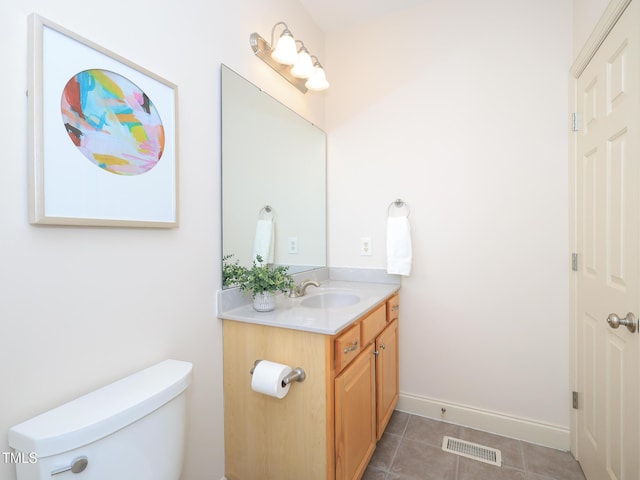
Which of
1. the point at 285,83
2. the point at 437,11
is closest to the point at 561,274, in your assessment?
the point at 437,11

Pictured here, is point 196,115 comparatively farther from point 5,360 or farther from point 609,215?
point 609,215

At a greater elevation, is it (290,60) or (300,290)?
(290,60)

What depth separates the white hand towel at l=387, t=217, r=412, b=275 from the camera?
1976 mm

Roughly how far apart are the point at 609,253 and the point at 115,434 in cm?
179

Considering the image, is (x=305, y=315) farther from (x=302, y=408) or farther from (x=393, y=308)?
(x=393, y=308)

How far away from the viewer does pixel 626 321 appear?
1088 mm

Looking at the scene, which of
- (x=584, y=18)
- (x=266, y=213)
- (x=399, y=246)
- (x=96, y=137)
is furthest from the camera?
(x=399, y=246)

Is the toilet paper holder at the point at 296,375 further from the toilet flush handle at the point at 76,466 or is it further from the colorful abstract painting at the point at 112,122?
Answer: the colorful abstract painting at the point at 112,122

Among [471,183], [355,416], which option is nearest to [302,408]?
[355,416]

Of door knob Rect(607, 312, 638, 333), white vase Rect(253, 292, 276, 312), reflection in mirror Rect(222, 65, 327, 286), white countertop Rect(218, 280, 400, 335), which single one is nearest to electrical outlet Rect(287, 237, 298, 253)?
reflection in mirror Rect(222, 65, 327, 286)

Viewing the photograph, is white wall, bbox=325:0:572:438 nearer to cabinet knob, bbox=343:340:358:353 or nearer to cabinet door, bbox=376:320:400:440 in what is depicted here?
cabinet door, bbox=376:320:400:440

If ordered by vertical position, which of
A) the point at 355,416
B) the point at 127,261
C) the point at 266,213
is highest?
the point at 266,213

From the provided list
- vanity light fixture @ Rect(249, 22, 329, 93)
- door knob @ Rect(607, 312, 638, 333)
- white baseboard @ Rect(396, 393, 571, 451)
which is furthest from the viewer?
white baseboard @ Rect(396, 393, 571, 451)

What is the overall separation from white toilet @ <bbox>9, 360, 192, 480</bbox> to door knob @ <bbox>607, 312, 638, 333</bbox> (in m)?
1.48
